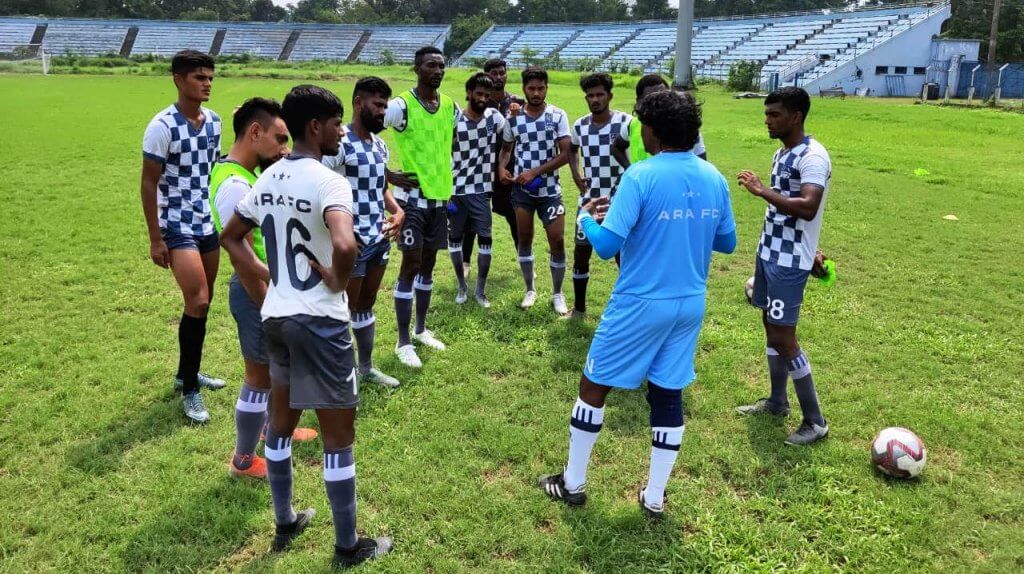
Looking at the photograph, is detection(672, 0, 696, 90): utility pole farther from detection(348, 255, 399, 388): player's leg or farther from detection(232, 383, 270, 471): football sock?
detection(232, 383, 270, 471): football sock

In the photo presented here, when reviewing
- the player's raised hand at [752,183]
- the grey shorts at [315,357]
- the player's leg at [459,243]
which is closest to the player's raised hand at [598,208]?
the player's raised hand at [752,183]

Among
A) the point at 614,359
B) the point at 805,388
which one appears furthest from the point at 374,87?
the point at 805,388

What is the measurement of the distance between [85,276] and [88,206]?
159 inches

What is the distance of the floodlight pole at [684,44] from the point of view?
1259 centimetres

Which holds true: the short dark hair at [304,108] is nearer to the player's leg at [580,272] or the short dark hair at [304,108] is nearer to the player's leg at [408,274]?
the player's leg at [408,274]

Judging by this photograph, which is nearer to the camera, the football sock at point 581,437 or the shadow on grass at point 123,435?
the football sock at point 581,437

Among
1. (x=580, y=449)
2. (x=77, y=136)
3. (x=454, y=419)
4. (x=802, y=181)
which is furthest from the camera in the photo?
(x=77, y=136)

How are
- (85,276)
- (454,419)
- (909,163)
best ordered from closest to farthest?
1. (454,419)
2. (85,276)
3. (909,163)

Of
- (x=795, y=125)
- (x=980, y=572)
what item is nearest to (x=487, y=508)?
(x=980, y=572)

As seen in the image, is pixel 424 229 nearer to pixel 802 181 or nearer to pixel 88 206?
pixel 802 181

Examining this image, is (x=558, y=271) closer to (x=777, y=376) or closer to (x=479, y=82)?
(x=479, y=82)

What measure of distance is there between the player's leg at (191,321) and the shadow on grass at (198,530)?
0.96m

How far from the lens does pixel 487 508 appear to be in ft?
12.2

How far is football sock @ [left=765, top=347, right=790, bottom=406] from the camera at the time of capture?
4609 millimetres
